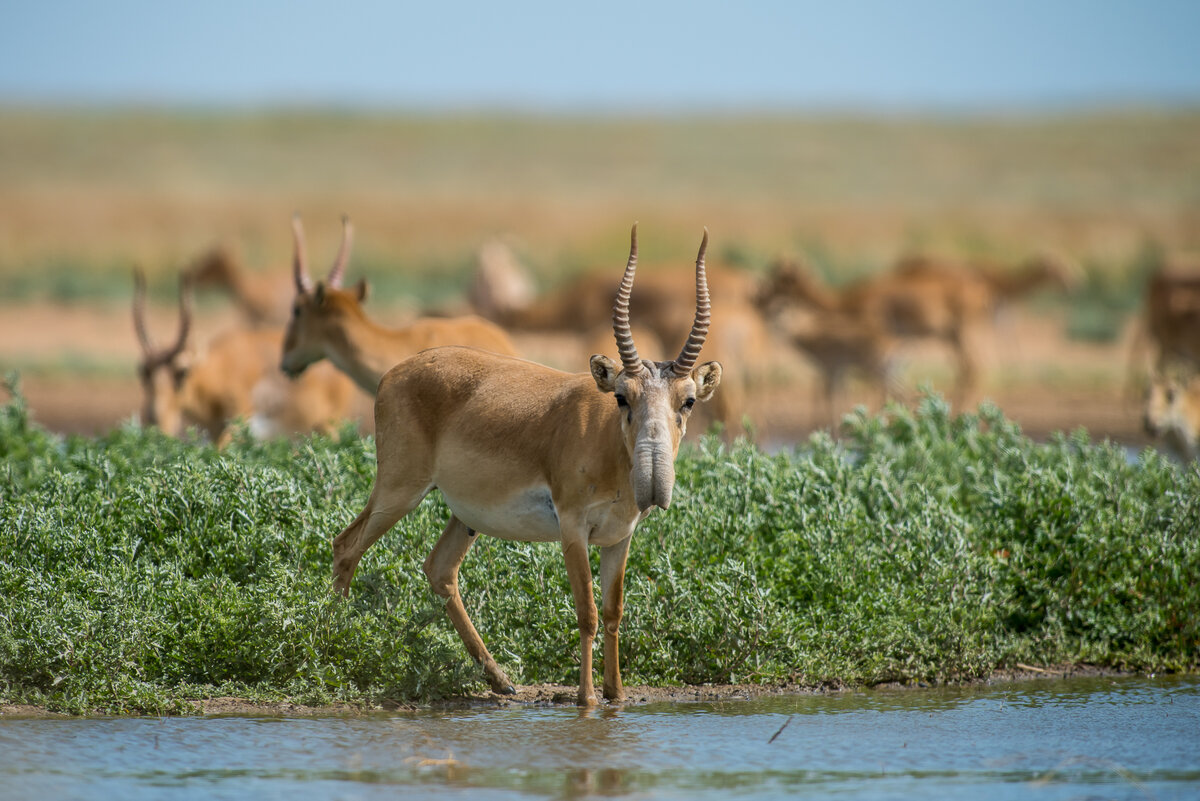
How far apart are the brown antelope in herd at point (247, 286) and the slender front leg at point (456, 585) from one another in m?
17.4

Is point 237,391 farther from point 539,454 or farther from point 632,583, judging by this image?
point 539,454

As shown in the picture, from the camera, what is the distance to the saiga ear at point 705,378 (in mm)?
7637

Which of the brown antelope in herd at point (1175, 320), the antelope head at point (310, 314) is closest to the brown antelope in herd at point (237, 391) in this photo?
the antelope head at point (310, 314)

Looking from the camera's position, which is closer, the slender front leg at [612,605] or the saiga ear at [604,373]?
the saiga ear at [604,373]

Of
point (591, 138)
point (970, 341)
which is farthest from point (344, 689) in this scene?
point (591, 138)

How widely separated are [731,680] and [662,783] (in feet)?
6.53

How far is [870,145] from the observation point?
357 ft

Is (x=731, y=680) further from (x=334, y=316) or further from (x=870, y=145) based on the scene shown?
(x=870, y=145)

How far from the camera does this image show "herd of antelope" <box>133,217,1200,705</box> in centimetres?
752

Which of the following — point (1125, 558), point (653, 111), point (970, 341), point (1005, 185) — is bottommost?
point (1125, 558)

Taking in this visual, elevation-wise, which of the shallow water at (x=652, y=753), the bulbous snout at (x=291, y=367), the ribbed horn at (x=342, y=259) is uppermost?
the ribbed horn at (x=342, y=259)

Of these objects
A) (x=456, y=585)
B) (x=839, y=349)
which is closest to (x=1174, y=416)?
(x=839, y=349)

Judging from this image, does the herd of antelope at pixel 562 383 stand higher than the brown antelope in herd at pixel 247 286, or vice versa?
the brown antelope in herd at pixel 247 286

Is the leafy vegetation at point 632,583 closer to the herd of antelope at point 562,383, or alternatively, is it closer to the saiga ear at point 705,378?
the herd of antelope at point 562,383
